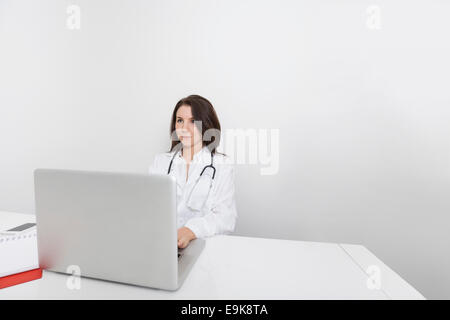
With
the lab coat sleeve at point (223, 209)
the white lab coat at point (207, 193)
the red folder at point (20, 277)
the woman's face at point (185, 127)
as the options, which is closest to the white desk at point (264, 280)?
the red folder at point (20, 277)

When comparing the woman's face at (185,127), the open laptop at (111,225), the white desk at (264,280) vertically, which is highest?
the woman's face at (185,127)

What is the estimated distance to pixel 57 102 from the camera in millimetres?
2033

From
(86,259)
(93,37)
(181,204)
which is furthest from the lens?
(93,37)

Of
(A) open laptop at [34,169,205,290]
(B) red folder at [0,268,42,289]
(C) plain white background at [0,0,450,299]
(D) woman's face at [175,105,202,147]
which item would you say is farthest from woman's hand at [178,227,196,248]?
(C) plain white background at [0,0,450,299]

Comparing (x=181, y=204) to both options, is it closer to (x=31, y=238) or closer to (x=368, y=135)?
(x=31, y=238)

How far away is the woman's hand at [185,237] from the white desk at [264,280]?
9cm

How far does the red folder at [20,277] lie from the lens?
72 centimetres

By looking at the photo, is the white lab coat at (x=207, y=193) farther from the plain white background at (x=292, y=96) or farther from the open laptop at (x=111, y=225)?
the open laptop at (x=111, y=225)

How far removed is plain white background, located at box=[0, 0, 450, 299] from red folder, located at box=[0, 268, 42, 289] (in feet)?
4.05

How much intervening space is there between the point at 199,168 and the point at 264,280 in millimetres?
858

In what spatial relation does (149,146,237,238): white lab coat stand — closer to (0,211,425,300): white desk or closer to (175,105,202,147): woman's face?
(175,105,202,147): woman's face

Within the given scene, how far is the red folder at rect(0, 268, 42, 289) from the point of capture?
0.72m
